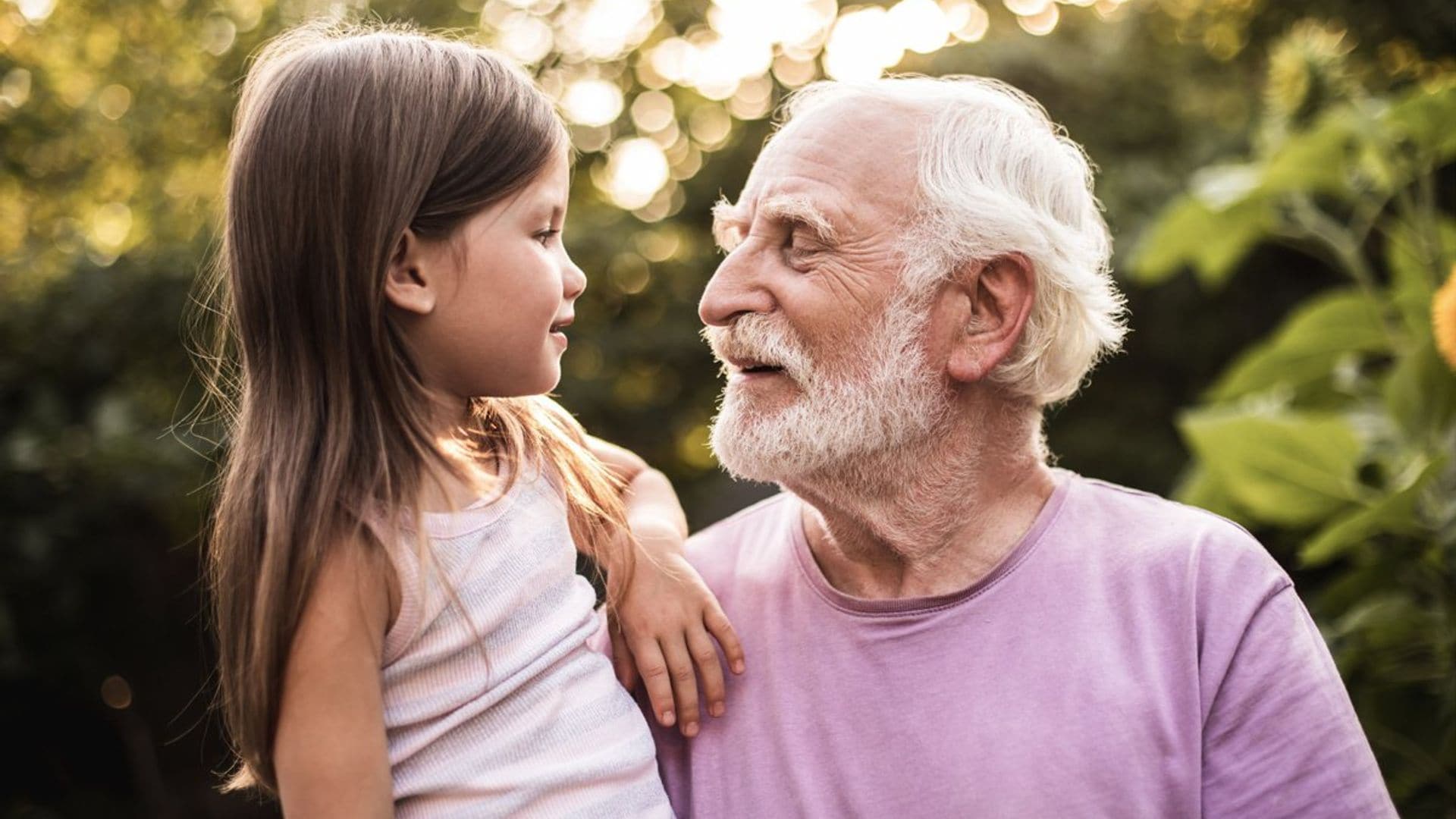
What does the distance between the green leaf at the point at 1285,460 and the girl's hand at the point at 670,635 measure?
4.31 feet

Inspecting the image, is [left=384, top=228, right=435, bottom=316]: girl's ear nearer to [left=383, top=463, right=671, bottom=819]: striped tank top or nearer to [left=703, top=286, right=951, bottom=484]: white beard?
[left=383, top=463, right=671, bottom=819]: striped tank top

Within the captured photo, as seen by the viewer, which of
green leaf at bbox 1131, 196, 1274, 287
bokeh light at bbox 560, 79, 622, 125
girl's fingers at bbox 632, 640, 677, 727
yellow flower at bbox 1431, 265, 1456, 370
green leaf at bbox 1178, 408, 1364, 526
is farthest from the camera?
bokeh light at bbox 560, 79, 622, 125

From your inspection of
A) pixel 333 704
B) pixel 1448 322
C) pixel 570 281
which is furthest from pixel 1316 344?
pixel 333 704

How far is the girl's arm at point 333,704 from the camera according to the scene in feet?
4.59

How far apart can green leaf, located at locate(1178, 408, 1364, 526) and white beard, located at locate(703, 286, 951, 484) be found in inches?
39.3

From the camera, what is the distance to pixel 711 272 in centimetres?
556

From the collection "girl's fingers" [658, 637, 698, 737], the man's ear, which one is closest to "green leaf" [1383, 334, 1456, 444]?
the man's ear

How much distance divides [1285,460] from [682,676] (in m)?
1.55

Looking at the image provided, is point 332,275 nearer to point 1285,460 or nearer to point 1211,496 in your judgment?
point 1285,460

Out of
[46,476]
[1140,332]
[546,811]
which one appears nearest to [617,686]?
[546,811]

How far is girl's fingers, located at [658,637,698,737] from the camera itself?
183 cm

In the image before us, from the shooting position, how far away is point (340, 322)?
5.06 feet

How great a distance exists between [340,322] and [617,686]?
65cm

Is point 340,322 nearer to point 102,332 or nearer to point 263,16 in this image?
point 102,332
